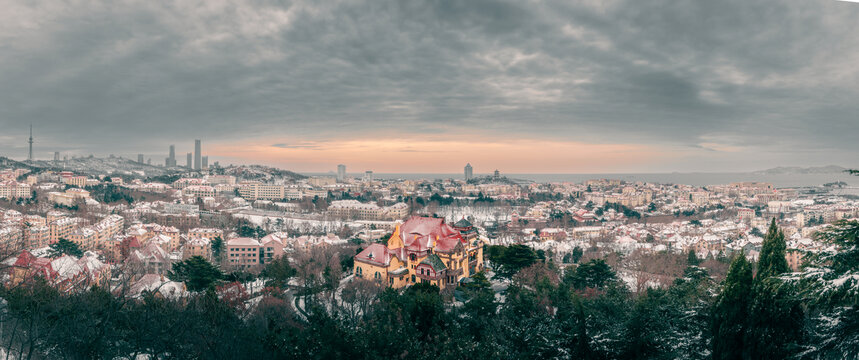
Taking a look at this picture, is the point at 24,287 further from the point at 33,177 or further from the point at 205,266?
the point at 33,177

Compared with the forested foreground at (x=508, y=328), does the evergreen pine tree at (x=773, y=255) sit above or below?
above

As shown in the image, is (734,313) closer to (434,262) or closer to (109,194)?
(434,262)

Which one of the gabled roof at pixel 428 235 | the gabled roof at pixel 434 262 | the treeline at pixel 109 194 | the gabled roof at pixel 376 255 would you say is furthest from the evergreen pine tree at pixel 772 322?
the treeline at pixel 109 194

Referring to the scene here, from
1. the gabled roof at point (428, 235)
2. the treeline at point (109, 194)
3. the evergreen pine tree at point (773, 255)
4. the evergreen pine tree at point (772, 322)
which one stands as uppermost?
the evergreen pine tree at point (773, 255)

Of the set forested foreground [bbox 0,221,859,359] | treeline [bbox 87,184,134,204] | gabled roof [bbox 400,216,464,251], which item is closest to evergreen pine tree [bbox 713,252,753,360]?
forested foreground [bbox 0,221,859,359]

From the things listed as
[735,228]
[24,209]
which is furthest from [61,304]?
[735,228]

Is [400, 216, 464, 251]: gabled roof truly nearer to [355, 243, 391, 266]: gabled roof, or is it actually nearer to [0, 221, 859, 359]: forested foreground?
[355, 243, 391, 266]: gabled roof

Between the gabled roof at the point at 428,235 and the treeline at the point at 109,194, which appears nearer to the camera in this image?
the gabled roof at the point at 428,235

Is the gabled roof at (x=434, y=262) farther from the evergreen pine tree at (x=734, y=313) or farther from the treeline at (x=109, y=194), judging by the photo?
the treeline at (x=109, y=194)
